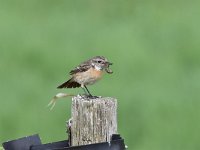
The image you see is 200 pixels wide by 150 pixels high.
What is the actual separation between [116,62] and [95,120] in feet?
27.9

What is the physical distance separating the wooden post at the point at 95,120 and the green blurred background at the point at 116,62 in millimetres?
5486

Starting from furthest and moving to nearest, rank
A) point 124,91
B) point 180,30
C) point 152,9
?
point 152,9
point 180,30
point 124,91

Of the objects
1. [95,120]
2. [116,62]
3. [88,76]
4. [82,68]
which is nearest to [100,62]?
[88,76]

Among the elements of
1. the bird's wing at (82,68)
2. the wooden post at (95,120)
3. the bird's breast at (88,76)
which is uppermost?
the bird's wing at (82,68)

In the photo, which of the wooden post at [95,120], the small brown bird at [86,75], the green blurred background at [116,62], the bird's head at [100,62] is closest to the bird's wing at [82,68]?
the small brown bird at [86,75]

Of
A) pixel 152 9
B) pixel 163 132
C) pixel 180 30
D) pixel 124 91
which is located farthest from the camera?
pixel 152 9

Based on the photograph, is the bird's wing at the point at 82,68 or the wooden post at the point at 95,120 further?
the bird's wing at the point at 82,68

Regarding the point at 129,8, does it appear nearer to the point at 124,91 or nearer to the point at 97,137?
the point at 124,91

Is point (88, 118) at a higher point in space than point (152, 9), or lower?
lower

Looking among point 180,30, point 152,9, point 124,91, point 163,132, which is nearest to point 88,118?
point 163,132

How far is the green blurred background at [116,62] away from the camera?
529 inches

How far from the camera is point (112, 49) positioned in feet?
54.5

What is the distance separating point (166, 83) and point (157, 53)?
147 cm

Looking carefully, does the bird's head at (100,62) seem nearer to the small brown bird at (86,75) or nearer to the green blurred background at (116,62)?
the small brown bird at (86,75)
